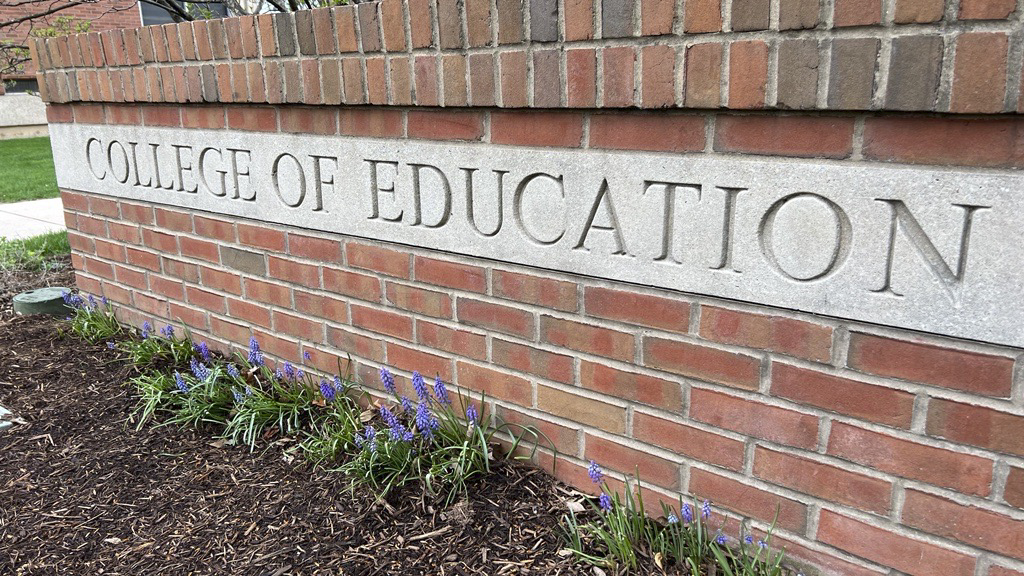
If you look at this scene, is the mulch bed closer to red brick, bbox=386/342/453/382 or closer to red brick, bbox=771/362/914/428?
red brick, bbox=386/342/453/382

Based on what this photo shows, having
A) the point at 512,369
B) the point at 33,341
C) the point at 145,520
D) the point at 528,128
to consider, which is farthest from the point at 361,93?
the point at 33,341

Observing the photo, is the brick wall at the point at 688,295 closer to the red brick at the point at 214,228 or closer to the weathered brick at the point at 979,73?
the weathered brick at the point at 979,73

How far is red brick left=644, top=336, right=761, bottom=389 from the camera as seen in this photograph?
183 centimetres

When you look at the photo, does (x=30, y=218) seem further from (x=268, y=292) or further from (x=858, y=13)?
(x=858, y=13)

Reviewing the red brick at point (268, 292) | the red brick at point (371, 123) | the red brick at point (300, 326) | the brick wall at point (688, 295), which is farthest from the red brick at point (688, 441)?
the red brick at point (268, 292)

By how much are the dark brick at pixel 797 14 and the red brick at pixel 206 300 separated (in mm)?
2491

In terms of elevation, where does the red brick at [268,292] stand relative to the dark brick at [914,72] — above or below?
below

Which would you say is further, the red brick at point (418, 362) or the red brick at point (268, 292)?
the red brick at point (268, 292)

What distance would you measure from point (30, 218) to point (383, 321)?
20.4 ft

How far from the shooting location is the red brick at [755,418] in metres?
1.77

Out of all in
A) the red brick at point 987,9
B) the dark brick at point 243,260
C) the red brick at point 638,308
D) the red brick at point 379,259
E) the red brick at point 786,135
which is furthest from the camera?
the dark brick at point 243,260

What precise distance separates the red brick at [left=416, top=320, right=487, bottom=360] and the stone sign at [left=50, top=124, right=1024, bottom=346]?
0.88 ft

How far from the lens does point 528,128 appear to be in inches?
82.1

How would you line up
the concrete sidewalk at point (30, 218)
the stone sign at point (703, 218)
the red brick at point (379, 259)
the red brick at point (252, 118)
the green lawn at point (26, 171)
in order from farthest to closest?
the green lawn at point (26, 171) → the concrete sidewalk at point (30, 218) → the red brick at point (252, 118) → the red brick at point (379, 259) → the stone sign at point (703, 218)
